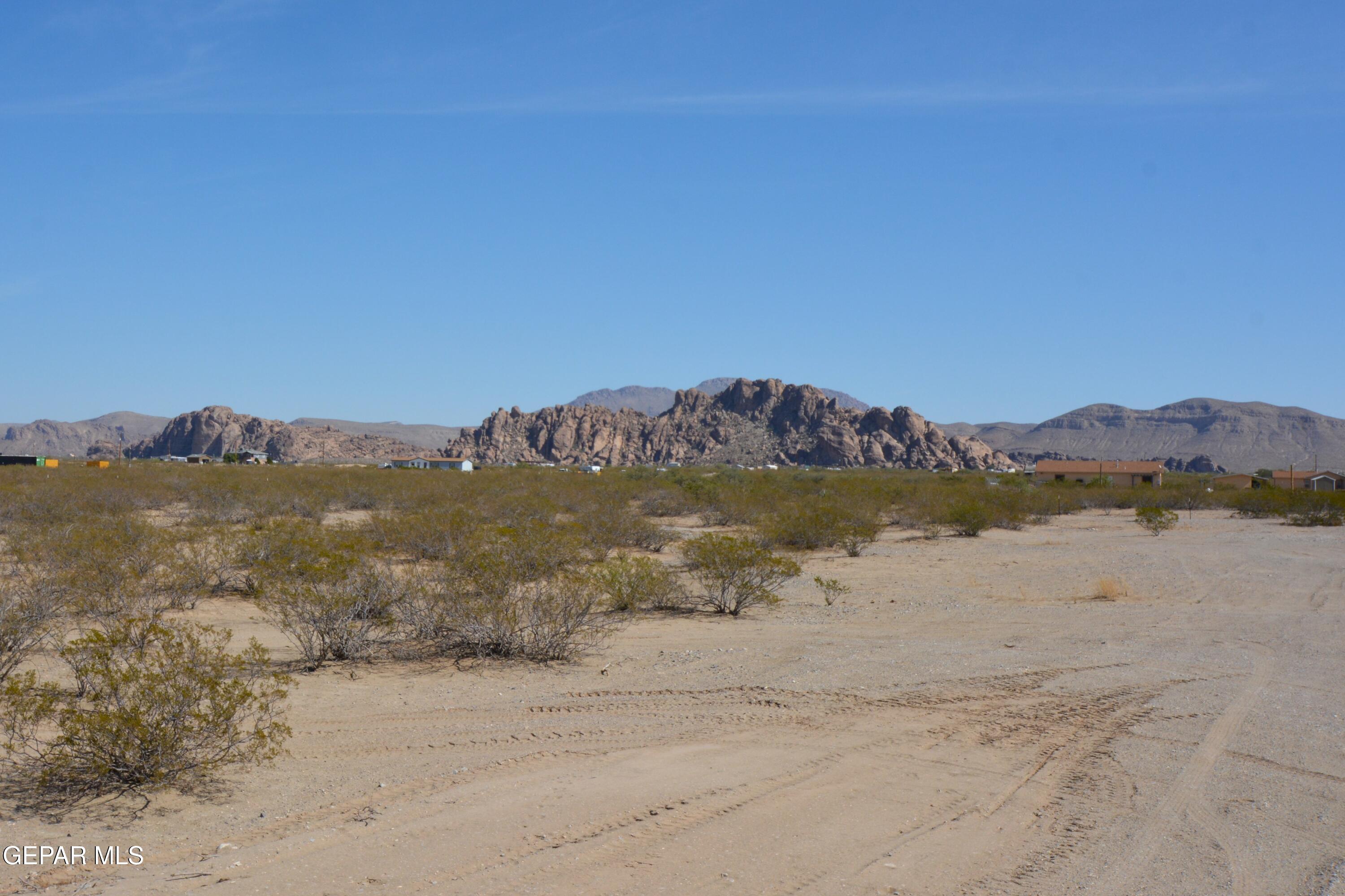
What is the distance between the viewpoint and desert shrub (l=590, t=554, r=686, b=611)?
560 inches

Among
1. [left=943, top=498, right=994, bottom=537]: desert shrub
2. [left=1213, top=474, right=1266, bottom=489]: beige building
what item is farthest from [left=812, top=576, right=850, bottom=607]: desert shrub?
[left=1213, top=474, right=1266, bottom=489]: beige building

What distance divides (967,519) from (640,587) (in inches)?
794

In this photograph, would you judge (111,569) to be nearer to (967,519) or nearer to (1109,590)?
(1109,590)

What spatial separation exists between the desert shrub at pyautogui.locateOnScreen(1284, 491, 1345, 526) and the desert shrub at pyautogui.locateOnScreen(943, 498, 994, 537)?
630 inches

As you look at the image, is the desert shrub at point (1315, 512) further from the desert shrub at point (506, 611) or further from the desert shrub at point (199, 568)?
the desert shrub at point (199, 568)

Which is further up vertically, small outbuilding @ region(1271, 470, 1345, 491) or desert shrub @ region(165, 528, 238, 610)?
small outbuilding @ region(1271, 470, 1345, 491)

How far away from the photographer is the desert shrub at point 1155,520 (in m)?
34.3

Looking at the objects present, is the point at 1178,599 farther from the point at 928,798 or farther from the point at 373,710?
the point at 373,710

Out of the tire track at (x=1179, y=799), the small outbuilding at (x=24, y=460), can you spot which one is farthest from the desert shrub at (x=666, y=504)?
the small outbuilding at (x=24, y=460)

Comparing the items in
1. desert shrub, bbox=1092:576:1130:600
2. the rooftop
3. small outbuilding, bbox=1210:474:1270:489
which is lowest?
desert shrub, bbox=1092:576:1130:600

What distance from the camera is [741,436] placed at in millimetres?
176125

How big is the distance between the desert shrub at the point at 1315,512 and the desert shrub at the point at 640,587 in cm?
3464

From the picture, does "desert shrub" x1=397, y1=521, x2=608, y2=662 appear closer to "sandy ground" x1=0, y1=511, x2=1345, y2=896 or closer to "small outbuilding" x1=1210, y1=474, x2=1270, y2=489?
"sandy ground" x1=0, y1=511, x2=1345, y2=896

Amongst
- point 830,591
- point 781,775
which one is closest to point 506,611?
point 781,775
